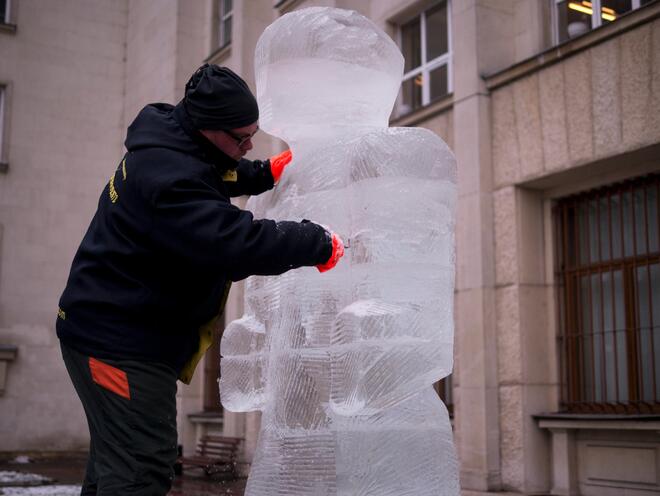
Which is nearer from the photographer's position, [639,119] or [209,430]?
[639,119]

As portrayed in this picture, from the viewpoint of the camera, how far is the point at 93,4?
56.2 ft

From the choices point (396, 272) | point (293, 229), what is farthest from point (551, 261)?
point (293, 229)

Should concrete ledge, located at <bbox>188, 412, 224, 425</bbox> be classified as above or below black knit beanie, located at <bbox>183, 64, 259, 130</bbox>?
below

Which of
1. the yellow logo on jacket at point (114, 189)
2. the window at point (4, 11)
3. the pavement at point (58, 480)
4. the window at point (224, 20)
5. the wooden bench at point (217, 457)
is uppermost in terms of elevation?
the window at point (4, 11)

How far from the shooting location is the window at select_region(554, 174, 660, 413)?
7133mm

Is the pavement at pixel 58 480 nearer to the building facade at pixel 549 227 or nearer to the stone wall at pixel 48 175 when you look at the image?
the stone wall at pixel 48 175

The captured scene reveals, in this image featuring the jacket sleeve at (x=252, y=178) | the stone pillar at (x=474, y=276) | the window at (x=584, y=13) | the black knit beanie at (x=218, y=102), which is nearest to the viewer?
the black knit beanie at (x=218, y=102)

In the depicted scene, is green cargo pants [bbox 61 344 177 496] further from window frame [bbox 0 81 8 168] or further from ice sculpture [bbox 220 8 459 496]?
window frame [bbox 0 81 8 168]

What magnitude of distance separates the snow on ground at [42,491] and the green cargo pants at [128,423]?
588 cm

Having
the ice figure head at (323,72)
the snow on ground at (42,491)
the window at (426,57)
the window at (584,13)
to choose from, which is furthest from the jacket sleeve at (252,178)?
the window at (426,57)

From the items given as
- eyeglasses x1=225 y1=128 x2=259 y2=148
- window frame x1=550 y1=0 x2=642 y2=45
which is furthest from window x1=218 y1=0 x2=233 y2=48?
eyeglasses x1=225 y1=128 x2=259 y2=148

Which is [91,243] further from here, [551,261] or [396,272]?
[551,261]

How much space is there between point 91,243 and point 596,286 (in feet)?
18.6

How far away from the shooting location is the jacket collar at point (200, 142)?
2.79m
